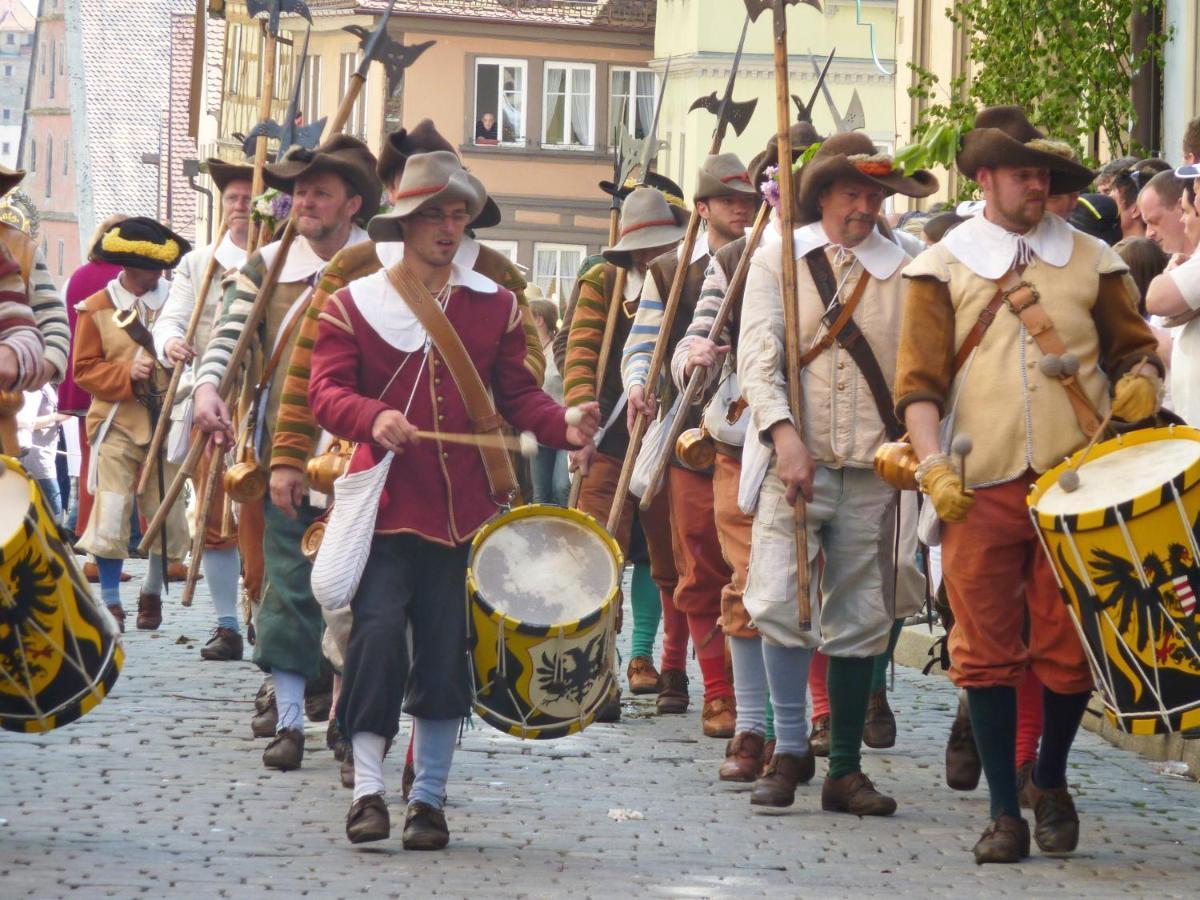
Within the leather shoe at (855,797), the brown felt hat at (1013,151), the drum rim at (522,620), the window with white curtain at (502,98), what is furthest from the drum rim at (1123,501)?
the window with white curtain at (502,98)

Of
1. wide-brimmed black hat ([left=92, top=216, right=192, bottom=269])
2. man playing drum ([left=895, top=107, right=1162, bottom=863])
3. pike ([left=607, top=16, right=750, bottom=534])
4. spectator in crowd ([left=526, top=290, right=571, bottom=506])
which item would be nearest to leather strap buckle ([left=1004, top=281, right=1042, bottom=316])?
man playing drum ([left=895, top=107, right=1162, bottom=863])

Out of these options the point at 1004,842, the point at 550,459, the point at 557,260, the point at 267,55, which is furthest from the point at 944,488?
the point at 557,260

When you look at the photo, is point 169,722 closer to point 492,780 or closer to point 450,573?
point 492,780

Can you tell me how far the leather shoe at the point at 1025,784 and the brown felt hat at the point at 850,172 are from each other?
6.13 feet

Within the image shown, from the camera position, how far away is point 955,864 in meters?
7.20

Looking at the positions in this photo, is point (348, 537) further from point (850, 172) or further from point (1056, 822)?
point (1056, 822)

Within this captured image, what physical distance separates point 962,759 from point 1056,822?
4.18 ft

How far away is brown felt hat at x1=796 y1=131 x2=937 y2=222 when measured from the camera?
26.9ft

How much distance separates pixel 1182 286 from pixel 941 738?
2857 millimetres

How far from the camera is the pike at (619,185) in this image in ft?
36.2

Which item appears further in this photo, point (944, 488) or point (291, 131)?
point (291, 131)

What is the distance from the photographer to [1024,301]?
7270mm

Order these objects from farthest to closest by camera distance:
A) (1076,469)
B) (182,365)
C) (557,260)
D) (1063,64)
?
(557,260) → (1063,64) → (182,365) → (1076,469)

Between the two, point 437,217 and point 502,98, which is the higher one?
point 502,98
